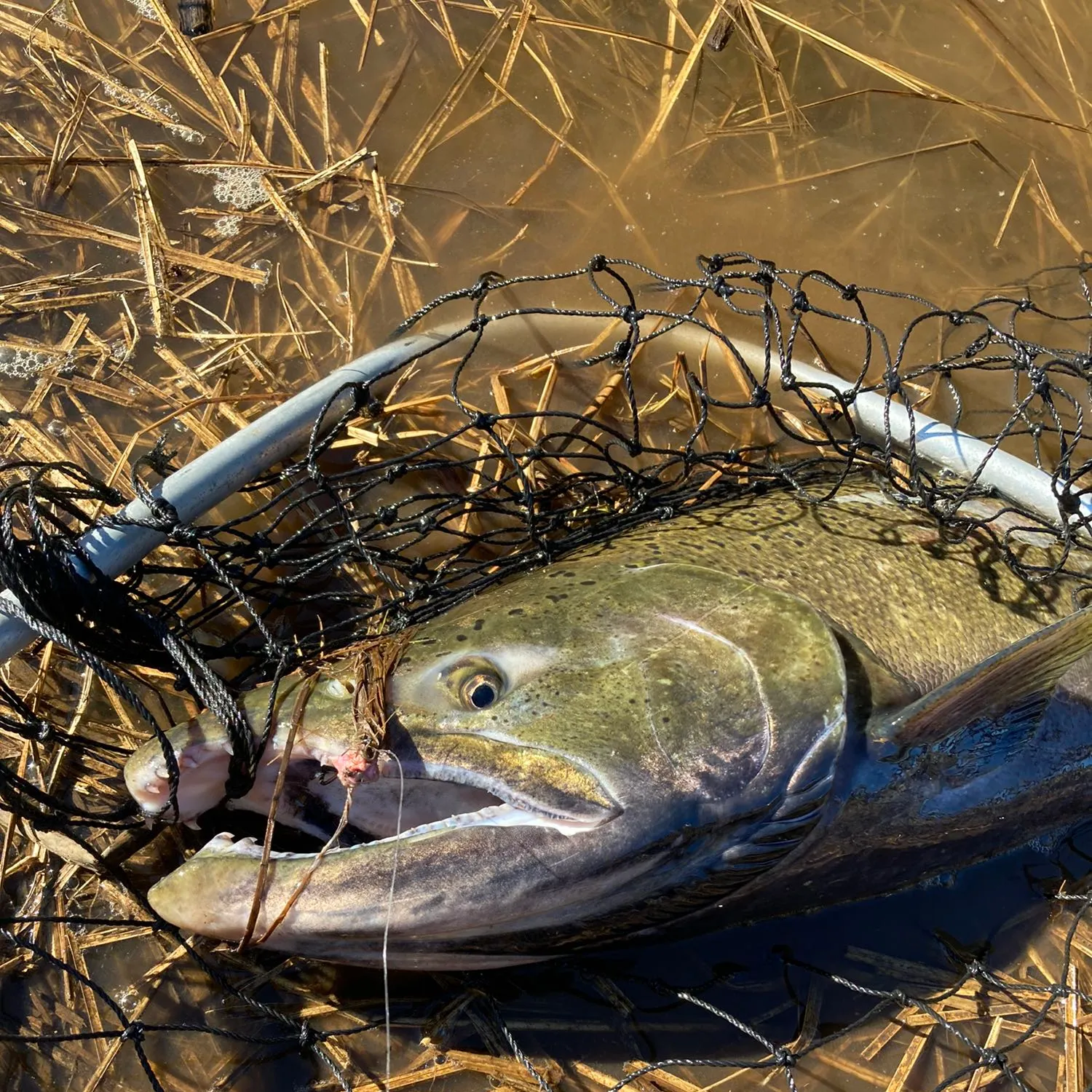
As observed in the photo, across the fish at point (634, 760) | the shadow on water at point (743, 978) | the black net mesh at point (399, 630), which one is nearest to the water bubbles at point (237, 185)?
the black net mesh at point (399, 630)

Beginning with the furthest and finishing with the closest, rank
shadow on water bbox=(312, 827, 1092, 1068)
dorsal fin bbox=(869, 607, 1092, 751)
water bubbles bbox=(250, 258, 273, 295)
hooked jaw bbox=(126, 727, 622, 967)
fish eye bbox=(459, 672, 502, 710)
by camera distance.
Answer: water bubbles bbox=(250, 258, 273, 295) < shadow on water bbox=(312, 827, 1092, 1068) < dorsal fin bbox=(869, 607, 1092, 751) < fish eye bbox=(459, 672, 502, 710) < hooked jaw bbox=(126, 727, 622, 967)

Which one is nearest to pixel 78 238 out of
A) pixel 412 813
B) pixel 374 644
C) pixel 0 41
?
pixel 0 41

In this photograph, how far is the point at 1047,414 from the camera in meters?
4.84

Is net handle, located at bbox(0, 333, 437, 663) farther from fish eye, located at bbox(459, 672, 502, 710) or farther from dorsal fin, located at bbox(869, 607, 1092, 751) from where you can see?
dorsal fin, located at bbox(869, 607, 1092, 751)

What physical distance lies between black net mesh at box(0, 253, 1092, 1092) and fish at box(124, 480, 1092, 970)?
17.6 inches

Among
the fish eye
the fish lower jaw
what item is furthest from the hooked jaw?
the fish eye

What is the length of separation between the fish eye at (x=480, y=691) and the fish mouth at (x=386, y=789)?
0.33ft

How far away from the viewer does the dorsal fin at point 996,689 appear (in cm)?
308

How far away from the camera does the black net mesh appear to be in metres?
3.70

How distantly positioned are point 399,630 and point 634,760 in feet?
3.08

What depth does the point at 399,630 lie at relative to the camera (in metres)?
3.30

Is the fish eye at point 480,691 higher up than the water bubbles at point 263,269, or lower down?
lower down

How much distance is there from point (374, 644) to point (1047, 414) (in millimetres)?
3631

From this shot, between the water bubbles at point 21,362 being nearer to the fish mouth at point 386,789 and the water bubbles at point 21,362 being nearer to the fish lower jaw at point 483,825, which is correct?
the fish mouth at point 386,789
